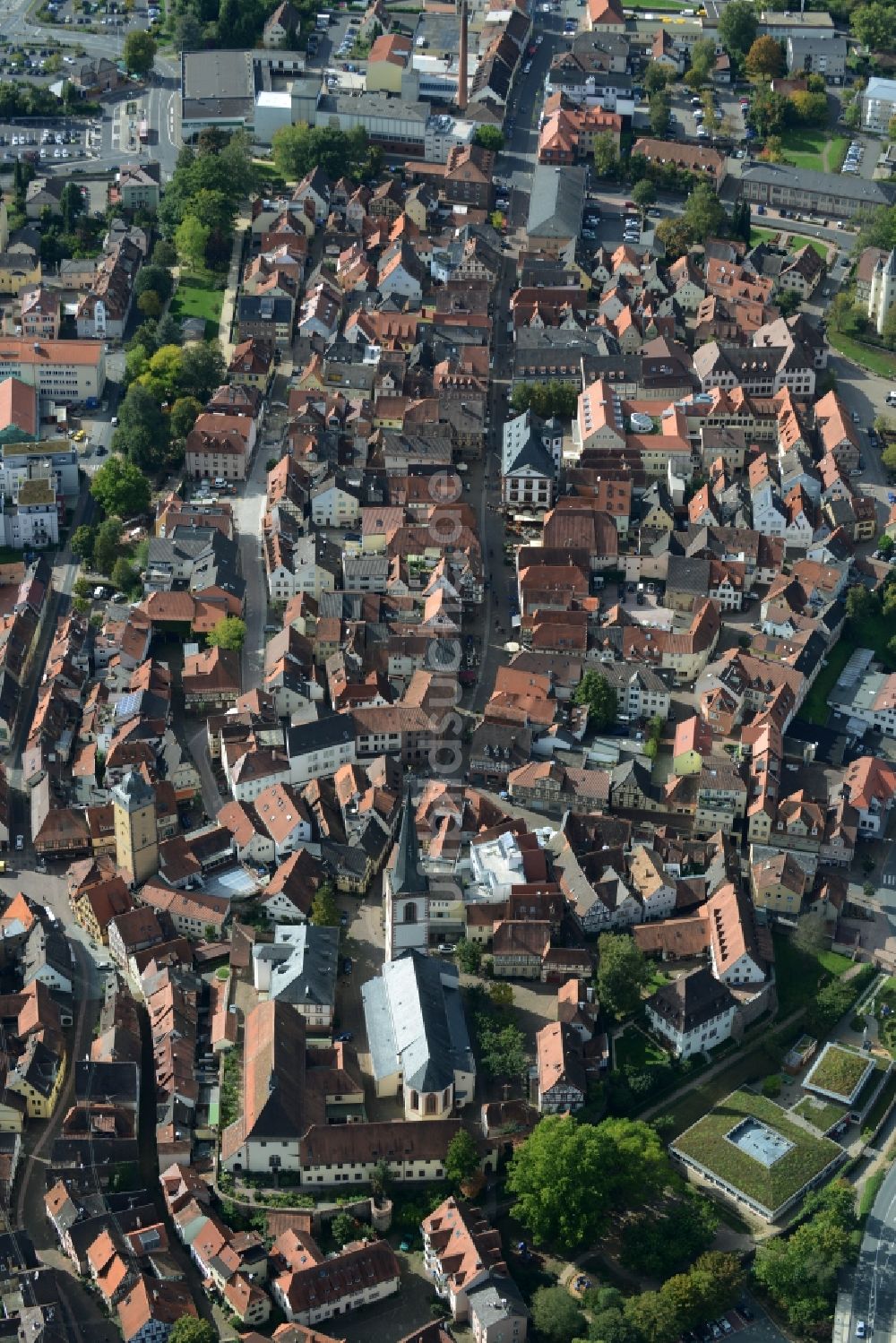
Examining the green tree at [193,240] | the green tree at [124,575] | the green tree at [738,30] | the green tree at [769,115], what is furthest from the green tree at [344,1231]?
the green tree at [738,30]

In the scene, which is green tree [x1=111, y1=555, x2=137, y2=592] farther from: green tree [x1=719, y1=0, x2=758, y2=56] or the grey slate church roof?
green tree [x1=719, y1=0, x2=758, y2=56]

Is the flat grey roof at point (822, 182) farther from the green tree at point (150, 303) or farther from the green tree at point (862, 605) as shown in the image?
the green tree at point (862, 605)

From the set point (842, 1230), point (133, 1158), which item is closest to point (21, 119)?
point (133, 1158)

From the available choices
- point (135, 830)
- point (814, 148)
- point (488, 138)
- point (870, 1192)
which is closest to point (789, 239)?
point (814, 148)

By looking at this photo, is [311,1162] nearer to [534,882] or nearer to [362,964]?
[362,964]

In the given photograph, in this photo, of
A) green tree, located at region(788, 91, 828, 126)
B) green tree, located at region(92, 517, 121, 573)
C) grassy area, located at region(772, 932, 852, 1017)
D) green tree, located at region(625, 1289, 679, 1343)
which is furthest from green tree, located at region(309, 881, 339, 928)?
green tree, located at region(788, 91, 828, 126)
